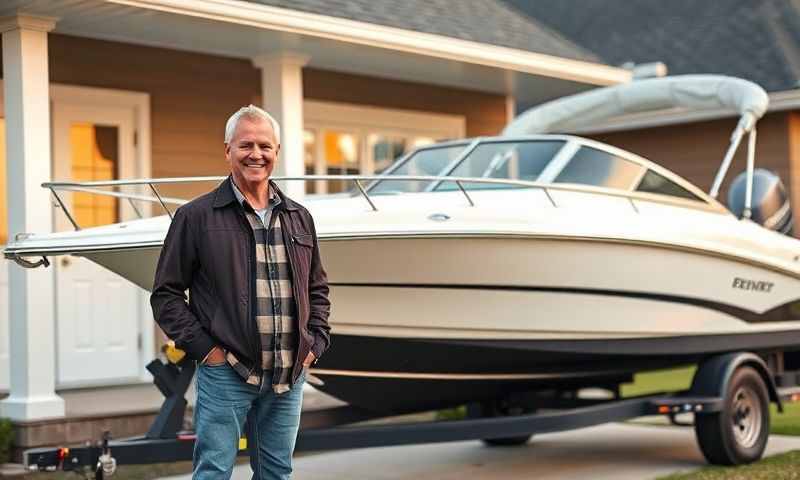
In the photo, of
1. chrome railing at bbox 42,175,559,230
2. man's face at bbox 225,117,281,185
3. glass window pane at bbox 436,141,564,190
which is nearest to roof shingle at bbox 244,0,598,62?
glass window pane at bbox 436,141,564,190

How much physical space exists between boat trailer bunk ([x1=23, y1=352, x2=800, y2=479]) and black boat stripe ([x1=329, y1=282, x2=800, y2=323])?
0.29 m

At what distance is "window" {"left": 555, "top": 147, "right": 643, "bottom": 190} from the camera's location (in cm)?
748

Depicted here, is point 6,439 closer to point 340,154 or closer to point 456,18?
point 340,154

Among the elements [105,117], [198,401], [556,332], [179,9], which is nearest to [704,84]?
[556,332]

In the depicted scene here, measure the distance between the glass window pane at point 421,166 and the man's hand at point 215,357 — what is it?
3.76 metres

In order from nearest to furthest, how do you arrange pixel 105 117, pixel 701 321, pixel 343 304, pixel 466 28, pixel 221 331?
pixel 221 331 → pixel 343 304 → pixel 701 321 → pixel 105 117 → pixel 466 28

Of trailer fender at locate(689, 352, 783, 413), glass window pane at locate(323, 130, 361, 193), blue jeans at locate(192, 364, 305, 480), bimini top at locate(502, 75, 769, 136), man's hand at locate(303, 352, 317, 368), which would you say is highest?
bimini top at locate(502, 75, 769, 136)

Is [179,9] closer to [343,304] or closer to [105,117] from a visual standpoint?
[105,117]

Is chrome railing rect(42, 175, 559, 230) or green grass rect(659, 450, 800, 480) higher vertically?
chrome railing rect(42, 175, 559, 230)

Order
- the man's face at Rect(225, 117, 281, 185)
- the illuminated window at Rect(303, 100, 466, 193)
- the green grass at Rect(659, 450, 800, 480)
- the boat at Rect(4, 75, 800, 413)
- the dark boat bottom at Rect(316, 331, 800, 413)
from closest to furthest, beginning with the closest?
the man's face at Rect(225, 117, 281, 185)
the boat at Rect(4, 75, 800, 413)
the dark boat bottom at Rect(316, 331, 800, 413)
the green grass at Rect(659, 450, 800, 480)
the illuminated window at Rect(303, 100, 466, 193)

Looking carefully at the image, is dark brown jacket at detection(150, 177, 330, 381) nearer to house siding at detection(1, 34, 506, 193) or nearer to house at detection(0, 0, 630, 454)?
house at detection(0, 0, 630, 454)

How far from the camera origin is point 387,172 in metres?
8.15

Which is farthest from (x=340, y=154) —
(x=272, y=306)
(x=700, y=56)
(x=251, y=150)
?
(x=700, y=56)

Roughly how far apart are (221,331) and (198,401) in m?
0.32
